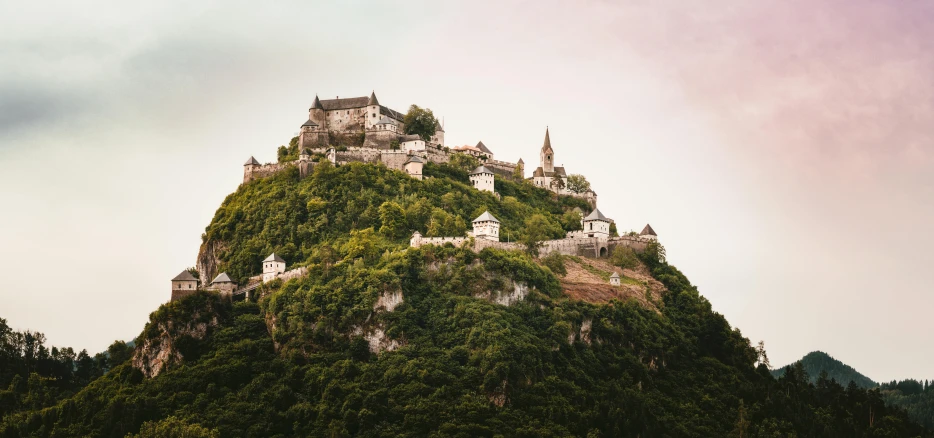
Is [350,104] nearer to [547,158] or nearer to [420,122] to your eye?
[420,122]

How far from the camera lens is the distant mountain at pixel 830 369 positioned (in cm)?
16362

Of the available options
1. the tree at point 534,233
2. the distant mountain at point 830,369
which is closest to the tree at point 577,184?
the tree at point 534,233

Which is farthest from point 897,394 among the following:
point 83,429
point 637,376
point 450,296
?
point 83,429

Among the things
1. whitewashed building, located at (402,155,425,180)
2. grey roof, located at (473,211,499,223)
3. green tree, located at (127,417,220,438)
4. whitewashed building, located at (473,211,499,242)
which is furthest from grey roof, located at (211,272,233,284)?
whitewashed building, located at (402,155,425,180)

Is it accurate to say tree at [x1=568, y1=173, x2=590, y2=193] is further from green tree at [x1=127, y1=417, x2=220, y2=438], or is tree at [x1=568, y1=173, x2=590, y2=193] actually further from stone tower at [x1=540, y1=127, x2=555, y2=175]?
green tree at [x1=127, y1=417, x2=220, y2=438]

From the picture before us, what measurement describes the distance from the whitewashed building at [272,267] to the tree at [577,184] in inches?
1384

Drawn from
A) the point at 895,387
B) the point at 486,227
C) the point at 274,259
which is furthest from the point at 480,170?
the point at 895,387

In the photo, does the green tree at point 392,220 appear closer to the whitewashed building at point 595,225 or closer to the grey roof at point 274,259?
the grey roof at point 274,259

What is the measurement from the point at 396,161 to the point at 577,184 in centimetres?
2022

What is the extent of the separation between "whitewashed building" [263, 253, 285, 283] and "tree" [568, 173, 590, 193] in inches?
1384

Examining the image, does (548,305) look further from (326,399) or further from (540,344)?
(326,399)

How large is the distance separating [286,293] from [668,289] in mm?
31515

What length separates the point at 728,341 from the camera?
3565 inches

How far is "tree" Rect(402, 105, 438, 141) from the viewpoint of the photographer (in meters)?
107
